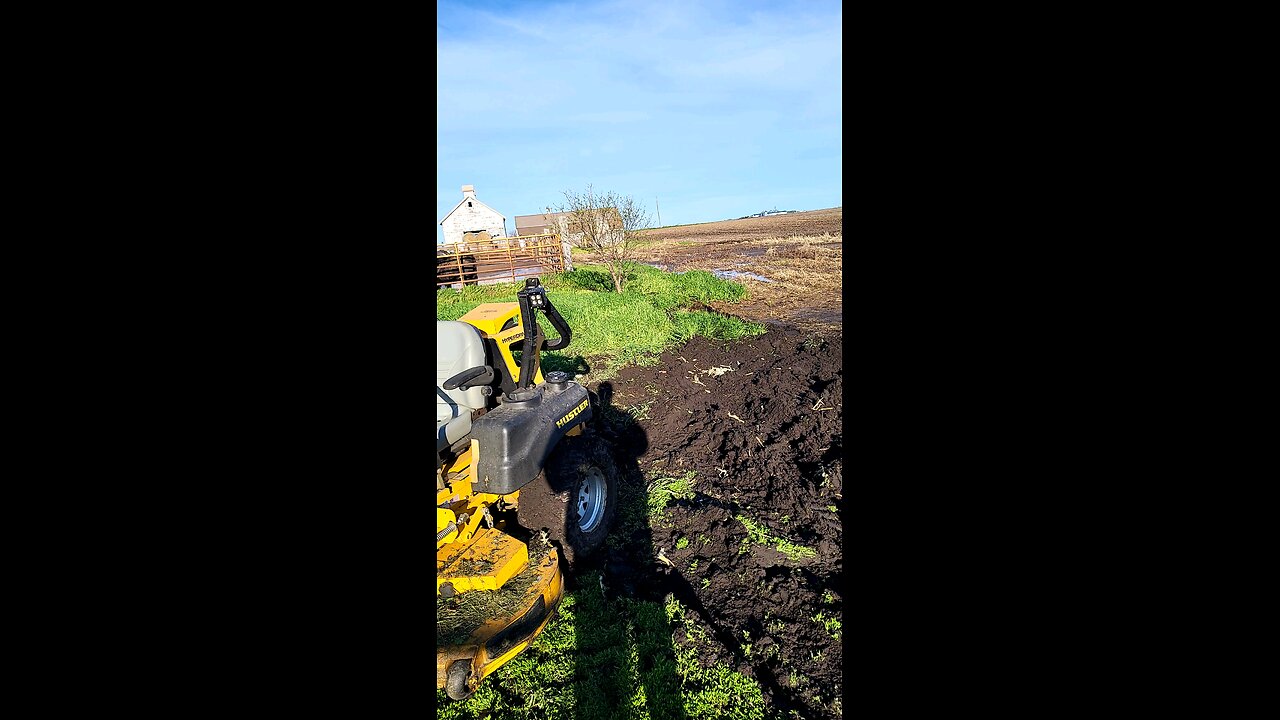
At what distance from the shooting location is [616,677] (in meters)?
3.56

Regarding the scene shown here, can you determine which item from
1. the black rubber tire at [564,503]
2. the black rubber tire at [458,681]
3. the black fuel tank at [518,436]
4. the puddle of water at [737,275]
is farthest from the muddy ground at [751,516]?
the puddle of water at [737,275]

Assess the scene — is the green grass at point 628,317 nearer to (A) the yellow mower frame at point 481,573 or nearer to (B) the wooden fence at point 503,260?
(B) the wooden fence at point 503,260

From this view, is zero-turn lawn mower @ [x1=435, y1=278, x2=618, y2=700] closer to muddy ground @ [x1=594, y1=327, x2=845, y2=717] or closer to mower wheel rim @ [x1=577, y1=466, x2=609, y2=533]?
mower wheel rim @ [x1=577, y1=466, x2=609, y2=533]

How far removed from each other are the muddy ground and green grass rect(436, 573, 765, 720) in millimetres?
152

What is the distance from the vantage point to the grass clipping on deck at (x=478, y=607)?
3.47 m

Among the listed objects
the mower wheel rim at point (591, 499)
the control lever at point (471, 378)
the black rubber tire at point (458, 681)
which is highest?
the control lever at point (471, 378)

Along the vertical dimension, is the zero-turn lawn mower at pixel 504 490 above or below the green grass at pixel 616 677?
above

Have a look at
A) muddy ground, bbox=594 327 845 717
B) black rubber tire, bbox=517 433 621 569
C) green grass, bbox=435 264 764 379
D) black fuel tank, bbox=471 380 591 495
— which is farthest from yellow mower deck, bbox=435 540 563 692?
green grass, bbox=435 264 764 379

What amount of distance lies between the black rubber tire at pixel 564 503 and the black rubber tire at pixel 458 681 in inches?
56.3

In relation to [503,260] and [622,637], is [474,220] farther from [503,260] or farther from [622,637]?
[622,637]

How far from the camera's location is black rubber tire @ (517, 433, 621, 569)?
451 cm
